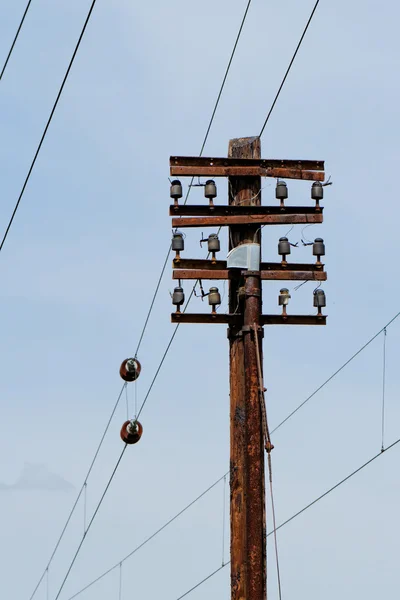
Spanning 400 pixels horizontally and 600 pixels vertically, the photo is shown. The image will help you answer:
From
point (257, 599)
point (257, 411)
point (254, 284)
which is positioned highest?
point (254, 284)


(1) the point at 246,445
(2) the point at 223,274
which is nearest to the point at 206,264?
(2) the point at 223,274

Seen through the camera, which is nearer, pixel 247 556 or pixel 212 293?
pixel 247 556

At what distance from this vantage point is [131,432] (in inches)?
899

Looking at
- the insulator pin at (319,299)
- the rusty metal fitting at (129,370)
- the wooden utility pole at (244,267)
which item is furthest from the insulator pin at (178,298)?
the rusty metal fitting at (129,370)

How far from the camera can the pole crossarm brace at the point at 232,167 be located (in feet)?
65.7

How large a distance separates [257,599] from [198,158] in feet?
17.7

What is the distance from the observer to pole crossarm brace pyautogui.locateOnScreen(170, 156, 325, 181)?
20.0 m

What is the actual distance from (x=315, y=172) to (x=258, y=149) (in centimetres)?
86

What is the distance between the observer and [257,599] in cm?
1861

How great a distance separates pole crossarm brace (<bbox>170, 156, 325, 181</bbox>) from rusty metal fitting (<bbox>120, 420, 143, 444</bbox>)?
4.26m

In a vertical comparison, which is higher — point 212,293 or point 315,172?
point 315,172

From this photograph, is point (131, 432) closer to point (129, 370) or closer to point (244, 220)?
point (129, 370)

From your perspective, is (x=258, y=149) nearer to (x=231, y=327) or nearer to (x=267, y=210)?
(x=267, y=210)

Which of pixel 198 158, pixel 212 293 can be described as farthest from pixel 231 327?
pixel 198 158
